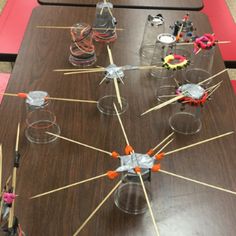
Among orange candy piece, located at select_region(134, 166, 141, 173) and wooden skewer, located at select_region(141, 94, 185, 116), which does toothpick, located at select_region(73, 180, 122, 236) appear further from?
wooden skewer, located at select_region(141, 94, 185, 116)

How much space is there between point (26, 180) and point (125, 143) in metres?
0.33

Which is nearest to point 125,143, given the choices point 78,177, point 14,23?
point 78,177

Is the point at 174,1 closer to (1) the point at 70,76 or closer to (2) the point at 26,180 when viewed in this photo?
(1) the point at 70,76

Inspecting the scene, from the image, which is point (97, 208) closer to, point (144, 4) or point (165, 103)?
point (165, 103)

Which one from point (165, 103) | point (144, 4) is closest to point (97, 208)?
point (165, 103)

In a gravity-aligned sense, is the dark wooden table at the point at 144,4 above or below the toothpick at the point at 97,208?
below

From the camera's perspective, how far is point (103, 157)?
1.19 metres

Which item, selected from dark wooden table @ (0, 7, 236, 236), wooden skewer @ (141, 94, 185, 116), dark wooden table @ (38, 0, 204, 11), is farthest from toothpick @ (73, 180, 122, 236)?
dark wooden table @ (38, 0, 204, 11)

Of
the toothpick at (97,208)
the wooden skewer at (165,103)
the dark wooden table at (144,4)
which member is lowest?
the dark wooden table at (144,4)

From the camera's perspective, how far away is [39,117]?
1.32 m

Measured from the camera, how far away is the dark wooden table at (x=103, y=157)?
1017 mm

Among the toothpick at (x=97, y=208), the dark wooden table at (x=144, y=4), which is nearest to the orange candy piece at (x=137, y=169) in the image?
the toothpick at (x=97, y=208)

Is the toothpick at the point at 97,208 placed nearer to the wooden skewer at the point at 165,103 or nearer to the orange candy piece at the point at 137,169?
the orange candy piece at the point at 137,169

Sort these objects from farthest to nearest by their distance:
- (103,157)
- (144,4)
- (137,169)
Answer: (144,4) < (103,157) < (137,169)
